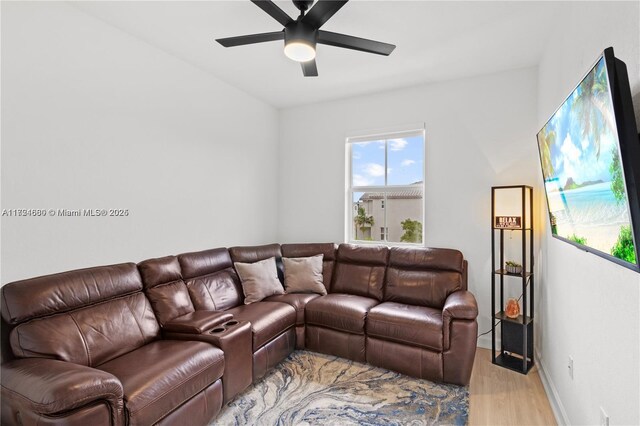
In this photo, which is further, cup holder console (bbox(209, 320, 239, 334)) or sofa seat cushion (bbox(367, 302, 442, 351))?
sofa seat cushion (bbox(367, 302, 442, 351))

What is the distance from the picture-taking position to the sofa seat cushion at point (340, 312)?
9.52ft

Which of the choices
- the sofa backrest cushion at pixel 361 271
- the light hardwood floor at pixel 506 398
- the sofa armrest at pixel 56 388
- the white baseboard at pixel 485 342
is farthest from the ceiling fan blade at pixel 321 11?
the white baseboard at pixel 485 342

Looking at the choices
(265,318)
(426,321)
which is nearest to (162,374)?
(265,318)

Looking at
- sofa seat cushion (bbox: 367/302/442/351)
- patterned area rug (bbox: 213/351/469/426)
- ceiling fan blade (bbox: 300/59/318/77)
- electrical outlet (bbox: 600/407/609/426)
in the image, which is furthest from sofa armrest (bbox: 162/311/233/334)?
electrical outlet (bbox: 600/407/609/426)

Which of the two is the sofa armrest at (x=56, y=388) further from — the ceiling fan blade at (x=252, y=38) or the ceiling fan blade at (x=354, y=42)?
the ceiling fan blade at (x=354, y=42)

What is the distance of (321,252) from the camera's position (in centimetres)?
386

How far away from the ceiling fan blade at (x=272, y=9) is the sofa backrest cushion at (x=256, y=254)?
2.26m

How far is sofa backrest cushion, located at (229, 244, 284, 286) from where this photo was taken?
136 inches

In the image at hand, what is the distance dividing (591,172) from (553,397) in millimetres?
1885

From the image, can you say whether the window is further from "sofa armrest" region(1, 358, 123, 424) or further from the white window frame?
"sofa armrest" region(1, 358, 123, 424)

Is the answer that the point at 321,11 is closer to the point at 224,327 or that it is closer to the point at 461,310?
the point at 224,327

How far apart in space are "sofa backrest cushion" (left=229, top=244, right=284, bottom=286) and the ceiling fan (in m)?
2.03

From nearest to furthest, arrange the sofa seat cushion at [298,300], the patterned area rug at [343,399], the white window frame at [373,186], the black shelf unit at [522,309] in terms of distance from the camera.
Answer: the patterned area rug at [343,399] < the black shelf unit at [522,309] < the sofa seat cushion at [298,300] < the white window frame at [373,186]

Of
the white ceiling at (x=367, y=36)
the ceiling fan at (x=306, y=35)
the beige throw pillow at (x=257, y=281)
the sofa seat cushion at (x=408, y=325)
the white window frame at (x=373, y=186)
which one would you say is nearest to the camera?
the ceiling fan at (x=306, y=35)
